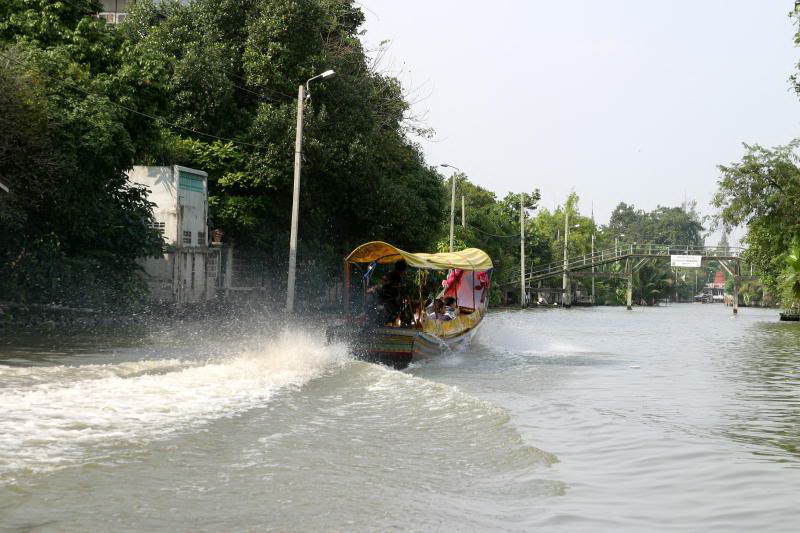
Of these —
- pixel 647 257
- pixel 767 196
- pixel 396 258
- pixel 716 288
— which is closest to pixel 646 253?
pixel 647 257

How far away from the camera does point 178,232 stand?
1027 inches

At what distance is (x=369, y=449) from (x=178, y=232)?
1921 cm

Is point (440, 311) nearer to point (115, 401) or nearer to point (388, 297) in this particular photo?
point (388, 297)

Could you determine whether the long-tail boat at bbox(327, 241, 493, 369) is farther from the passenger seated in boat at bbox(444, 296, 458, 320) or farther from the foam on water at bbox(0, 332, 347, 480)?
the foam on water at bbox(0, 332, 347, 480)

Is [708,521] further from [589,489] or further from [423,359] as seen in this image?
[423,359]

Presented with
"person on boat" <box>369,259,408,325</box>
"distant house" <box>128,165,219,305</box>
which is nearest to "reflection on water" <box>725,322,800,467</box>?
"person on boat" <box>369,259,408,325</box>

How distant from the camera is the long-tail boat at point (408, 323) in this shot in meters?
16.0

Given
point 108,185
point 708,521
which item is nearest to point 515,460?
point 708,521

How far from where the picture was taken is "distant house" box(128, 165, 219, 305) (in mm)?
25688

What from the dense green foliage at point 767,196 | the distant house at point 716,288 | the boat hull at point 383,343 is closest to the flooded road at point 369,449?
the boat hull at point 383,343

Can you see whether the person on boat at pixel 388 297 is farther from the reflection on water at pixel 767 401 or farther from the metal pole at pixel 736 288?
the metal pole at pixel 736 288

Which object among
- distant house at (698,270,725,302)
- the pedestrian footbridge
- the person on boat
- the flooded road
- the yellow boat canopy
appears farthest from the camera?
distant house at (698,270,725,302)

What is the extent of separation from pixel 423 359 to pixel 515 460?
897cm

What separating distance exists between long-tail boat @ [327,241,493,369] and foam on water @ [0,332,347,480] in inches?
86.3
